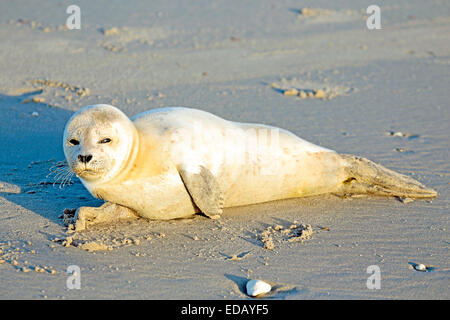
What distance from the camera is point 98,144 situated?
164 inches

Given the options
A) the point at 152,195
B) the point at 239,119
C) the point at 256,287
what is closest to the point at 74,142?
the point at 152,195

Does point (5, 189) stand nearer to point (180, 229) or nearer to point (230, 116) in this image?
point (180, 229)

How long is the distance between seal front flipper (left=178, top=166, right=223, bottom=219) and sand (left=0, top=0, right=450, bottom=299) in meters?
0.14

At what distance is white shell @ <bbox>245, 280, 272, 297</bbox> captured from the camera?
3490 mm

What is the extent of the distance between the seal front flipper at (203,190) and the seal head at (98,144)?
427 mm

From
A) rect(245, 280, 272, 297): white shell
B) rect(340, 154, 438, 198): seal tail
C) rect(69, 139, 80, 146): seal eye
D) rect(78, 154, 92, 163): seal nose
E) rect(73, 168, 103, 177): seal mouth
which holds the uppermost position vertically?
rect(69, 139, 80, 146): seal eye

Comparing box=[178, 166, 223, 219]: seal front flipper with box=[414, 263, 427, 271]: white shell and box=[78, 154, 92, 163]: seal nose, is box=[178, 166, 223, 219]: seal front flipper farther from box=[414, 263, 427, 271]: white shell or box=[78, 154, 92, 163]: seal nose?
box=[414, 263, 427, 271]: white shell

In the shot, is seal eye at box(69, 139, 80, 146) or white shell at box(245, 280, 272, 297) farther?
seal eye at box(69, 139, 80, 146)

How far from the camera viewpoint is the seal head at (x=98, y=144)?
412 cm

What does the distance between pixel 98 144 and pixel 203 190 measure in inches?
30.8

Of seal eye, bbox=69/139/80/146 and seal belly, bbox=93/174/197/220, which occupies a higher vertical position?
seal eye, bbox=69/139/80/146

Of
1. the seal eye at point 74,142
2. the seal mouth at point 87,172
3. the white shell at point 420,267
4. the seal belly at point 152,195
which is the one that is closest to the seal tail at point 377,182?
the white shell at point 420,267

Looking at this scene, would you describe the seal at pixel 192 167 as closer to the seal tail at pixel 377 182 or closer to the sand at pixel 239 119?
the seal tail at pixel 377 182

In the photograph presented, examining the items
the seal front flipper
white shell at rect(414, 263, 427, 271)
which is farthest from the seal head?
white shell at rect(414, 263, 427, 271)
